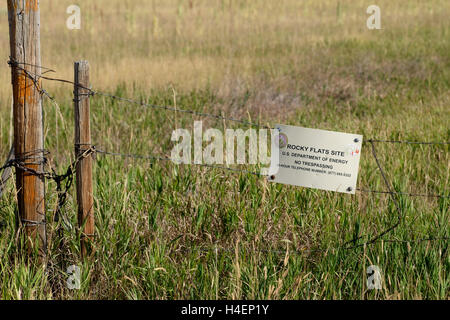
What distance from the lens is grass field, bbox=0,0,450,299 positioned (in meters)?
2.96

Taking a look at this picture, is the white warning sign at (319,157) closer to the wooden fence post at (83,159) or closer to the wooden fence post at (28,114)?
the wooden fence post at (83,159)

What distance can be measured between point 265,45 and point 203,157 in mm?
7239

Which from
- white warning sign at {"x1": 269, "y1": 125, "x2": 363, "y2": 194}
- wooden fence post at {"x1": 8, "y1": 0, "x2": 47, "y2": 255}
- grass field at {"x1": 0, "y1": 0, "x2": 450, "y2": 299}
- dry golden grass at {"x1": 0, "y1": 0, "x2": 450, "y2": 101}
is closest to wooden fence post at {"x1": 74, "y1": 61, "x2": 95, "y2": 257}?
grass field at {"x1": 0, "y1": 0, "x2": 450, "y2": 299}

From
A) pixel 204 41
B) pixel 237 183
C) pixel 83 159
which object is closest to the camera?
pixel 83 159

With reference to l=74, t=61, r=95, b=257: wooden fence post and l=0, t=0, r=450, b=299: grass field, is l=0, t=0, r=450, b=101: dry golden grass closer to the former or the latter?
l=0, t=0, r=450, b=299: grass field

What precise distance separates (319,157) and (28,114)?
5.15 feet

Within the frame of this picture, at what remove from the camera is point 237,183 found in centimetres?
379

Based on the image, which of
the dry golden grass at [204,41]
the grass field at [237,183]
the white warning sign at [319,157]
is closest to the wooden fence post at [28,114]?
the grass field at [237,183]

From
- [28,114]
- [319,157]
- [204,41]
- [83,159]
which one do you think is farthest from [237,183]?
[204,41]

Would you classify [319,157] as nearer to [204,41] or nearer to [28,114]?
[28,114]

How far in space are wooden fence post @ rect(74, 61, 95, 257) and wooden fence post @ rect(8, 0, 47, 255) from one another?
0.65 feet

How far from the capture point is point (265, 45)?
11.4 meters

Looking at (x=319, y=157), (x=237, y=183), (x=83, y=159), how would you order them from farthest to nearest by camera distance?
(x=237, y=183) → (x=83, y=159) → (x=319, y=157)

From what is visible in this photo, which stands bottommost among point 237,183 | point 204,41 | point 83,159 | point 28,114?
point 237,183
